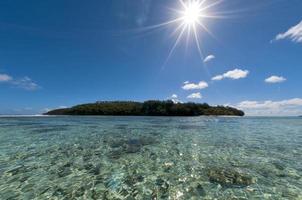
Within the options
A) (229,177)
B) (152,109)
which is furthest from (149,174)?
(152,109)

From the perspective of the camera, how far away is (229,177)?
5590 millimetres

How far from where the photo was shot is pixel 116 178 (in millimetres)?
5590

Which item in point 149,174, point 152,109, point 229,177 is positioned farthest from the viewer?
point 152,109

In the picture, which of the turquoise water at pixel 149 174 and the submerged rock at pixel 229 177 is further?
the submerged rock at pixel 229 177

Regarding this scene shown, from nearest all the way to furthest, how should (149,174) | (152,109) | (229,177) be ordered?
(229,177)
(149,174)
(152,109)

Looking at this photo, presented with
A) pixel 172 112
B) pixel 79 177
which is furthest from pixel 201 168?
pixel 172 112

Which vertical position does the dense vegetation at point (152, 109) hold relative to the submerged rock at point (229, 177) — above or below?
above

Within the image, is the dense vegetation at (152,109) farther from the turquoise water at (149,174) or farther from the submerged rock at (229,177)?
the submerged rock at (229,177)

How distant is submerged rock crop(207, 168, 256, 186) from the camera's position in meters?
5.26

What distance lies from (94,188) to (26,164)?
142 inches

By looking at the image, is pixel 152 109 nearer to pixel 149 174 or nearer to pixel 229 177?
pixel 149 174

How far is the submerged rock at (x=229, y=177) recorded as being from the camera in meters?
5.26

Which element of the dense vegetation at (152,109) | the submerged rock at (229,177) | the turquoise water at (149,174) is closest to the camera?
the turquoise water at (149,174)

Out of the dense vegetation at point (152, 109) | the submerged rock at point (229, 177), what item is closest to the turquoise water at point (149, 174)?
the submerged rock at point (229, 177)
